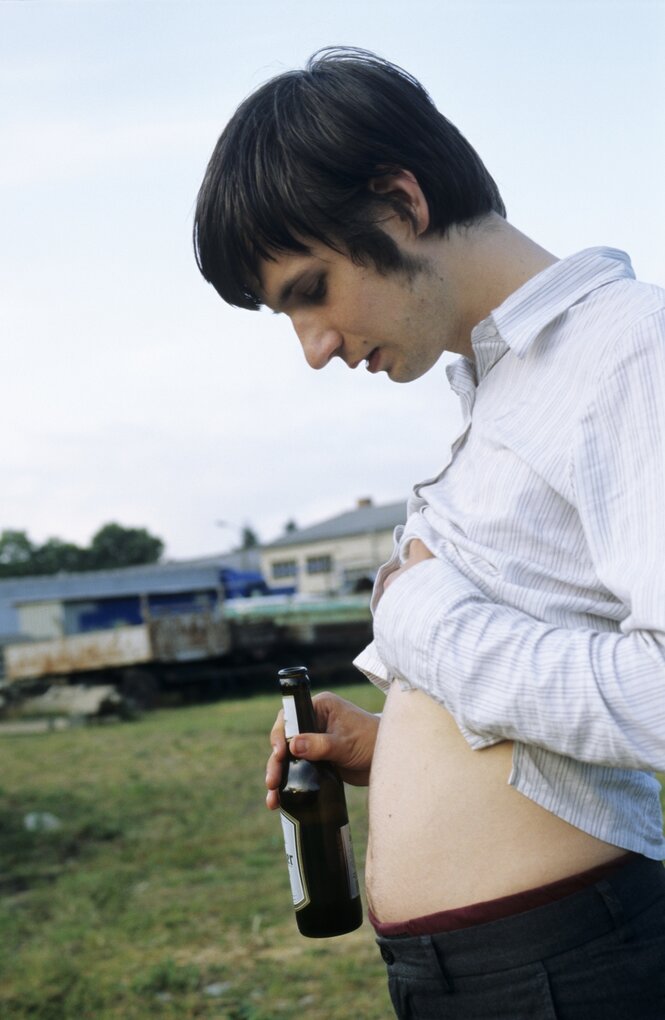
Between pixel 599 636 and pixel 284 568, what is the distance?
51014 millimetres

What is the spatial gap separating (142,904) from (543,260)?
493 centimetres

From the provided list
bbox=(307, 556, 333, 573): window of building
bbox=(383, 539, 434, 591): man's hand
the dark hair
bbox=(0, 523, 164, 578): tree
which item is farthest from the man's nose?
bbox=(0, 523, 164, 578): tree

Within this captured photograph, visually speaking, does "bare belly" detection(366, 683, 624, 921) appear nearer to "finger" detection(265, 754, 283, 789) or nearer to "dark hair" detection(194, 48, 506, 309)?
"finger" detection(265, 754, 283, 789)

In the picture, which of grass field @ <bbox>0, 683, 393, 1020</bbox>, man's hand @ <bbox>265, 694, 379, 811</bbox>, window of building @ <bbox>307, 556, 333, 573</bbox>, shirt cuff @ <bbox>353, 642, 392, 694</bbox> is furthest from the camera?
window of building @ <bbox>307, 556, 333, 573</bbox>

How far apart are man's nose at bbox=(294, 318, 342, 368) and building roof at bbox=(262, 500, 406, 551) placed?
41.7 m

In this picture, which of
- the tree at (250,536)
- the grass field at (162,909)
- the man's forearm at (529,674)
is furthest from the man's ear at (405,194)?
the tree at (250,536)

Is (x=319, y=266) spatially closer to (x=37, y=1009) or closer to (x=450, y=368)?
(x=450, y=368)

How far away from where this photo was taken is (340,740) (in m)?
1.87

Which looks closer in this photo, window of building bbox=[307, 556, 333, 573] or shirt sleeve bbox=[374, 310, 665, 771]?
shirt sleeve bbox=[374, 310, 665, 771]

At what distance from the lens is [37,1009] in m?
4.21

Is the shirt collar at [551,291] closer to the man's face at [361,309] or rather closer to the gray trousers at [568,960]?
the man's face at [361,309]

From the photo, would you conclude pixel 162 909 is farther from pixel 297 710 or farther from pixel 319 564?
pixel 319 564

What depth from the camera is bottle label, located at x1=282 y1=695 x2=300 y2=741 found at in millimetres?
1891

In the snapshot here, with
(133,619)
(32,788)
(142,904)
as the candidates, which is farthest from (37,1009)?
(133,619)
